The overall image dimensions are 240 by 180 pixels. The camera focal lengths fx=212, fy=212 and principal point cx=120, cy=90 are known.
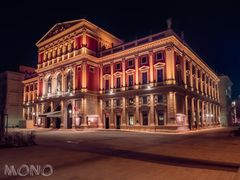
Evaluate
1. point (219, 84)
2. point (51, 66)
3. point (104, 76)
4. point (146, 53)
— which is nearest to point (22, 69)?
point (51, 66)

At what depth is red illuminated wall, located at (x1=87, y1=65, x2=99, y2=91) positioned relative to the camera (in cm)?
4797

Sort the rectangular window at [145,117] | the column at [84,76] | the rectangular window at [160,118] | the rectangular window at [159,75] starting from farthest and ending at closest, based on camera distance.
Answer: the column at [84,76]
the rectangular window at [145,117]
the rectangular window at [159,75]
the rectangular window at [160,118]

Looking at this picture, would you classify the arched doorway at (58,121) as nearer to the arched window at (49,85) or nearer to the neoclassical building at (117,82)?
the neoclassical building at (117,82)

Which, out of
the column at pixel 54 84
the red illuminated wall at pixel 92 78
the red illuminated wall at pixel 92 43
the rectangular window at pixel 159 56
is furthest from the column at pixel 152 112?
the column at pixel 54 84

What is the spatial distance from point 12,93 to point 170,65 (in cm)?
5731

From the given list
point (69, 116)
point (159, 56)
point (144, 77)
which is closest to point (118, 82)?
point (144, 77)

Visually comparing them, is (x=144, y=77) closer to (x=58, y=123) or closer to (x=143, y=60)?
(x=143, y=60)

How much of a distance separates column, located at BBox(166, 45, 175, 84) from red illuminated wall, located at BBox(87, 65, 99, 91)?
18.1 meters

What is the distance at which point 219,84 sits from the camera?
8062 cm

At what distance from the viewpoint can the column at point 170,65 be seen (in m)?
38.2

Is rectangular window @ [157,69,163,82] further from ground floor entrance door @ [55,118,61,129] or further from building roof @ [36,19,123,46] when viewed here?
ground floor entrance door @ [55,118,61,129]

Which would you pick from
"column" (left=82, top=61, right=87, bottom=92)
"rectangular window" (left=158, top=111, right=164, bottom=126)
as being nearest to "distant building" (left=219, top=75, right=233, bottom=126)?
"rectangular window" (left=158, top=111, right=164, bottom=126)

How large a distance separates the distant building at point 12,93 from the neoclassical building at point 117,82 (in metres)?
16.7

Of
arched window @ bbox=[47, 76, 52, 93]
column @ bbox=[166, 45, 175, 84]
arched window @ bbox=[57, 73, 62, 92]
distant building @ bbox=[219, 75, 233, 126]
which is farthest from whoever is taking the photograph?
distant building @ bbox=[219, 75, 233, 126]
